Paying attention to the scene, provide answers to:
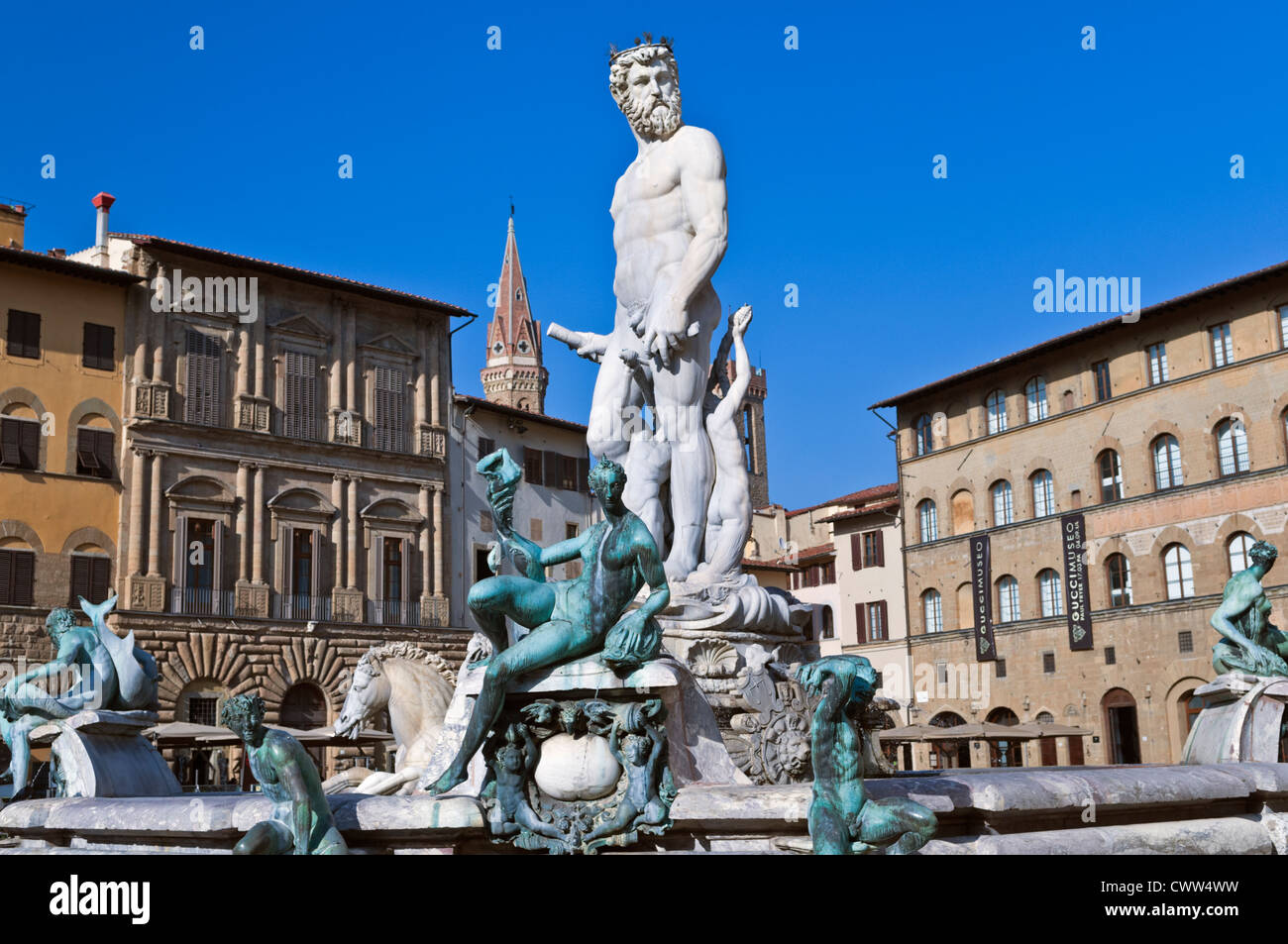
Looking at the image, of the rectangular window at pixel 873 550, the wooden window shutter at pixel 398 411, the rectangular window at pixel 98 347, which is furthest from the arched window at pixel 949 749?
the rectangular window at pixel 98 347

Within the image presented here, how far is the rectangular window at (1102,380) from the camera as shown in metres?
45.8

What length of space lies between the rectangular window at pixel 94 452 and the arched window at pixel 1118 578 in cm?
2992

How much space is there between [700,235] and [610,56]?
1449mm

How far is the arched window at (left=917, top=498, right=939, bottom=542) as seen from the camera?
171ft

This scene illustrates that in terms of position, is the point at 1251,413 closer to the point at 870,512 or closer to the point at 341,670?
the point at 870,512

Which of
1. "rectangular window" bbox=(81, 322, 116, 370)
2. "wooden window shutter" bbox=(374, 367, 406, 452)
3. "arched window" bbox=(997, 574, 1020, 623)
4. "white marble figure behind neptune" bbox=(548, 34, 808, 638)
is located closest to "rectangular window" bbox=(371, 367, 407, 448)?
"wooden window shutter" bbox=(374, 367, 406, 452)

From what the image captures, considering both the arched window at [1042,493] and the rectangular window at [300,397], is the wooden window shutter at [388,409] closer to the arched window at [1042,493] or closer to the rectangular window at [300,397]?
the rectangular window at [300,397]

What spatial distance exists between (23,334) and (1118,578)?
3272 cm

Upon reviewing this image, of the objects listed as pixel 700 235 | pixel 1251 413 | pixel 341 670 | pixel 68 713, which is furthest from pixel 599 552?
pixel 1251 413
